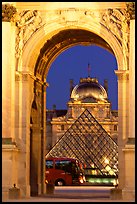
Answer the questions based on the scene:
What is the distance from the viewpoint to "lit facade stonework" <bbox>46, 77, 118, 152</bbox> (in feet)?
445

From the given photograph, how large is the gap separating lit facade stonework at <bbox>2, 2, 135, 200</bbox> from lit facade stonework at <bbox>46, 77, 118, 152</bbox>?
94.0 meters

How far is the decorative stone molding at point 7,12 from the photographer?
38.2 m

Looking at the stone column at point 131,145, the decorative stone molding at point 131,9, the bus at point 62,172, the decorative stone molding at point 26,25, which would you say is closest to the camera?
the stone column at point 131,145

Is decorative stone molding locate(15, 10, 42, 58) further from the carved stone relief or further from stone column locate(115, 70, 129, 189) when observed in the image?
stone column locate(115, 70, 129, 189)

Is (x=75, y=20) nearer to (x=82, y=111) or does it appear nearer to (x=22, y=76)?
(x=22, y=76)

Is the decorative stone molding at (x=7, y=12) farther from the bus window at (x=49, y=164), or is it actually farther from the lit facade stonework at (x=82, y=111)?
the lit facade stonework at (x=82, y=111)

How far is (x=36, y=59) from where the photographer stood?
4116 cm

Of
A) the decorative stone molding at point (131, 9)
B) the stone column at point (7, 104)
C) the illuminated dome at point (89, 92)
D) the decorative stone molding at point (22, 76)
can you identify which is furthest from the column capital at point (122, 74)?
the illuminated dome at point (89, 92)

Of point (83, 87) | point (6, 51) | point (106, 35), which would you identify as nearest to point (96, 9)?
point (106, 35)

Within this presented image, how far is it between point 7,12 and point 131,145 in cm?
727

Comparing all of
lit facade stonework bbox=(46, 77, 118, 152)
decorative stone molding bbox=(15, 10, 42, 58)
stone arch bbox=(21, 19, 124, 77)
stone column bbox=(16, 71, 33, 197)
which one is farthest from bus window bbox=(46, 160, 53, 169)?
lit facade stonework bbox=(46, 77, 118, 152)

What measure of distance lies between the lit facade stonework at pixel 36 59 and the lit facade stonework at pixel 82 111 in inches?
3703

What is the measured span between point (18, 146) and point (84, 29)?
5603 millimetres

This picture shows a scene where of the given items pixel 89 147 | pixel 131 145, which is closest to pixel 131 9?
pixel 131 145
